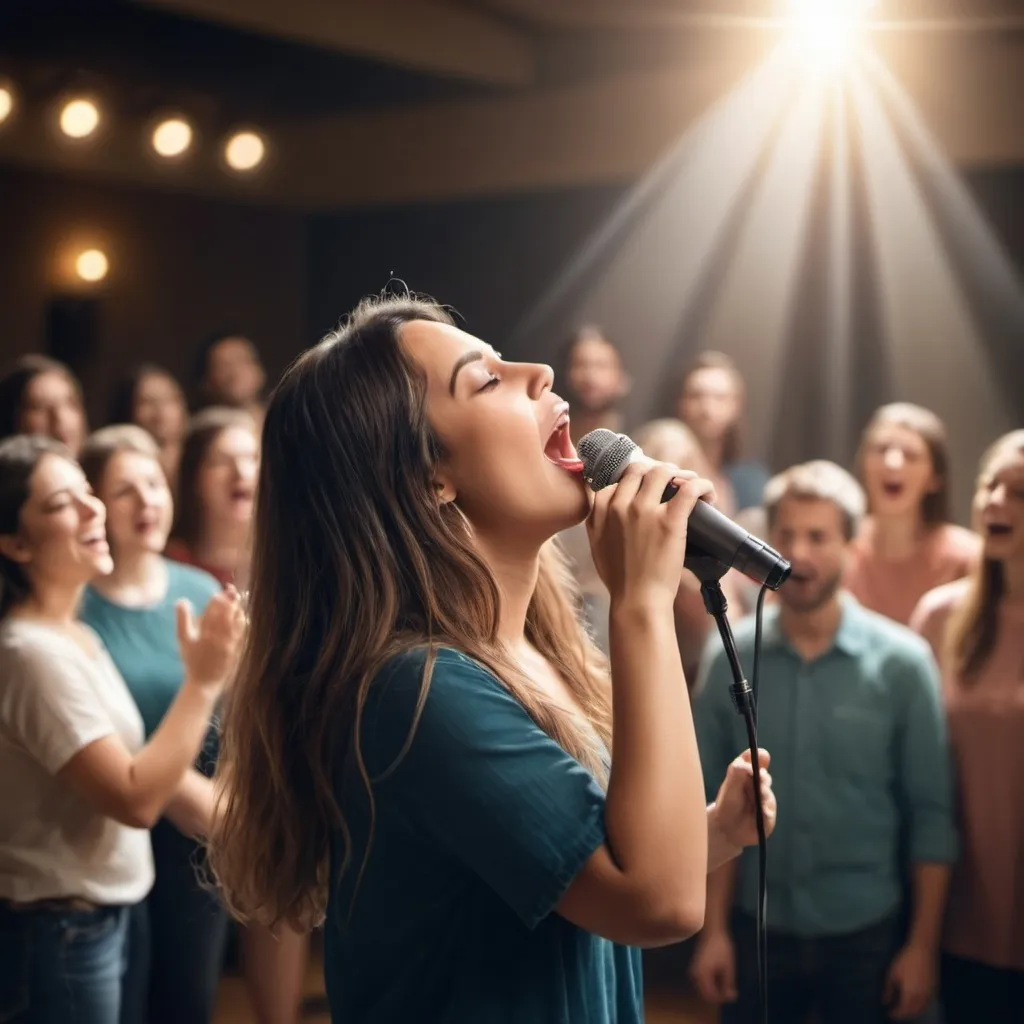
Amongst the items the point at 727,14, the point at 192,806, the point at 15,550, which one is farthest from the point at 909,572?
the point at 727,14

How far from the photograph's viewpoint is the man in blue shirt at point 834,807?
2.84 meters

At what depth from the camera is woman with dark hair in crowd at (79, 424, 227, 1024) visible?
9.08 feet

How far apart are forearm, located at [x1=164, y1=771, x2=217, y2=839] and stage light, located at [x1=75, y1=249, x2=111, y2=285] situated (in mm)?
4245

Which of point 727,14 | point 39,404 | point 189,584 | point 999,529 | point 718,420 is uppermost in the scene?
point 727,14

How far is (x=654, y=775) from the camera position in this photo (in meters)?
1.12

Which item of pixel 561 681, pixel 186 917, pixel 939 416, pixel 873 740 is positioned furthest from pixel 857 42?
pixel 561 681

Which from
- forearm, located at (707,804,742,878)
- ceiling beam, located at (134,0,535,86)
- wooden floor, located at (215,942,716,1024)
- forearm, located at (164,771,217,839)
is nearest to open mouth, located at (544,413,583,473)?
forearm, located at (707,804,742,878)

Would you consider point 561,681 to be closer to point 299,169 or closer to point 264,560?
point 264,560

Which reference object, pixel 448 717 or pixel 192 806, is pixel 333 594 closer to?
pixel 448 717

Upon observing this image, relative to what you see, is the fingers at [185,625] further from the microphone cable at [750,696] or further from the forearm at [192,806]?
the microphone cable at [750,696]

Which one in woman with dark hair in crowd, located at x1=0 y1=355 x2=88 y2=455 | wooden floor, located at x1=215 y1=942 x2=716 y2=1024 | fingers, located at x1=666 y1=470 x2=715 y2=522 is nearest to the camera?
fingers, located at x1=666 y1=470 x2=715 y2=522

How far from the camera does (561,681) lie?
4.82ft

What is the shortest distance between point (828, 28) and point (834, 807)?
3.64 metres

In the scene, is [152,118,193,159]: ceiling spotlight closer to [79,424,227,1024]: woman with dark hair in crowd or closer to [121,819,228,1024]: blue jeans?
[79,424,227,1024]: woman with dark hair in crowd
